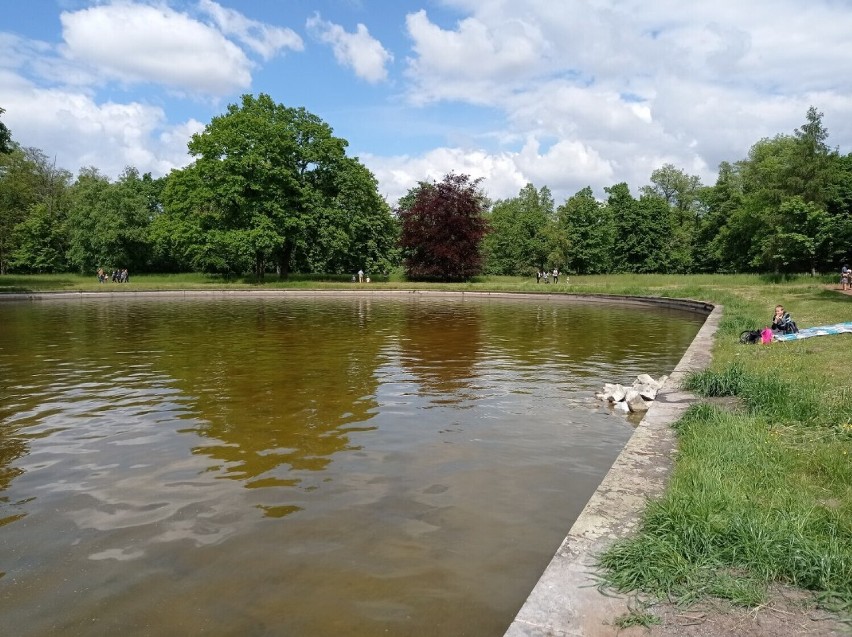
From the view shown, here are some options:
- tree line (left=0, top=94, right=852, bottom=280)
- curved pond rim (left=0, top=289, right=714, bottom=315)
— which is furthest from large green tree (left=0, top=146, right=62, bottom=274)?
curved pond rim (left=0, top=289, right=714, bottom=315)

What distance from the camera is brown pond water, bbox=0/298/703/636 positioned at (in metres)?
4.18

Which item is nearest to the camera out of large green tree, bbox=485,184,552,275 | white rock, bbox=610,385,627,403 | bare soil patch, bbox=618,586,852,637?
bare soil patch, bbox=618,586,852,637

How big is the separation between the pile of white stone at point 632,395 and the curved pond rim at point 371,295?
62.5ft

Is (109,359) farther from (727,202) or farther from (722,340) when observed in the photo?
(727,202)

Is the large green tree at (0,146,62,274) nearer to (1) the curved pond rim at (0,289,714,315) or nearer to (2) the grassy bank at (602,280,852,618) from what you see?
(1) the curved pond rim at (0,289,714,315)

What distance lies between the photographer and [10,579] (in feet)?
14.7

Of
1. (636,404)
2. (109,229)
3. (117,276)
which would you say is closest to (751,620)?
(636,404)

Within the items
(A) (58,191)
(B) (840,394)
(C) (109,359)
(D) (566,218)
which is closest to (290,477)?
(B) (840,394)

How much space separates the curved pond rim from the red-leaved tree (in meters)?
10.2

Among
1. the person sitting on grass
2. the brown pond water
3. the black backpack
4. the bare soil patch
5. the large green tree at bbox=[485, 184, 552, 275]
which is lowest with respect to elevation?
the brown pond water

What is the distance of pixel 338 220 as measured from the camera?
5075 centimetres

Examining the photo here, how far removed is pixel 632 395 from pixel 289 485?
19.7 ft

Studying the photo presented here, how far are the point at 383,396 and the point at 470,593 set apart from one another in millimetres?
6440

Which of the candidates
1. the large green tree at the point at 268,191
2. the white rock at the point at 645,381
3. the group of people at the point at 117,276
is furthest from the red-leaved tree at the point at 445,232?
the white rock at the point at 645,381
